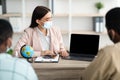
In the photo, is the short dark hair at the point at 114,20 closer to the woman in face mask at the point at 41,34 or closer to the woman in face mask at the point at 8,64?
the woman in face mask at the point at 8,64

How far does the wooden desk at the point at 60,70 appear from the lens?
237cm

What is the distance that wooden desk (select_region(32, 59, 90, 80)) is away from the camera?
2.37m

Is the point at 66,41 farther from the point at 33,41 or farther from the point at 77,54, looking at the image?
the point at 77,54

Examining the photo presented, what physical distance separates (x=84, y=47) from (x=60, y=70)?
0.39m

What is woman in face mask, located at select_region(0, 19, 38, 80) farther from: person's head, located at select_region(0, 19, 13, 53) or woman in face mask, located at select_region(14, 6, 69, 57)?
woman in face mask, located at select_region(14, 6, 69, 57)

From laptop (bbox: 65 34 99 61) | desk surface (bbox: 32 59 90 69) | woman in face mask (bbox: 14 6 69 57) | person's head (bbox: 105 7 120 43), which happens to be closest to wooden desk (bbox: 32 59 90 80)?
desk surface (bbox: 32 59 90 69)

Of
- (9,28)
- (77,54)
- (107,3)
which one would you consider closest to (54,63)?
(77,54)

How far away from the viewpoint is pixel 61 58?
8.68ft

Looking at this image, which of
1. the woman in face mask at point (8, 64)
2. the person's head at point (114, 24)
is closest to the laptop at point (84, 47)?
the person's head at point (114, 24)

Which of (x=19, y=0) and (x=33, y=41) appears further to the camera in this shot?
(x=19, y=0)

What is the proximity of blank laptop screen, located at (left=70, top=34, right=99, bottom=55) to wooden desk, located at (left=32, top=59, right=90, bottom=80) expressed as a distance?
0.70 feet

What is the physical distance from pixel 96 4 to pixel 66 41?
2.82ft

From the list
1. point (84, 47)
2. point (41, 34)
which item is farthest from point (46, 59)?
point (41, 34)

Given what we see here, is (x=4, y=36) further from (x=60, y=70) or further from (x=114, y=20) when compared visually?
(x=60, y=70)
